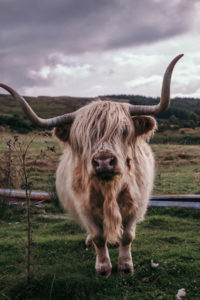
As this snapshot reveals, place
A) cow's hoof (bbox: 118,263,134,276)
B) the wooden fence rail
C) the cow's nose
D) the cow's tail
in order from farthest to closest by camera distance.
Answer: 1. the wooden fence rail
2. cow's hoof (bbox: 118,263,134,276)
3. the cow's tail
4. the cow's nose

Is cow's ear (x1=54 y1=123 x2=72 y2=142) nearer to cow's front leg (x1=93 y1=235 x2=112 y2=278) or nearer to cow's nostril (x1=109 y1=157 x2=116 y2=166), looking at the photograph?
cow's nostril (x1=109 y1=157 x2=116 y2=166)

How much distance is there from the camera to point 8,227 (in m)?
5.49

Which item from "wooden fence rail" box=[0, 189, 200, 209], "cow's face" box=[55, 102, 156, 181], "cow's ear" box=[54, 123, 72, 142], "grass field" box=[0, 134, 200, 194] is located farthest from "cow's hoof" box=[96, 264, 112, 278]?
"wooden fence rail" box=[0, 189, 200, 209]

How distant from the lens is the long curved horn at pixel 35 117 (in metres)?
3.07

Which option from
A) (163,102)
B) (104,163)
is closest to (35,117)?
(104,163)

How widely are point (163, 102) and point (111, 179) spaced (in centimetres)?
96

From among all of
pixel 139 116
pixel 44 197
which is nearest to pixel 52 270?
pixel 139 116

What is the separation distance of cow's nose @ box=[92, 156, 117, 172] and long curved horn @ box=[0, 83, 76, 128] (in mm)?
938

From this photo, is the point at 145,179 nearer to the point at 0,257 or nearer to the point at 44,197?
the point at 0,257

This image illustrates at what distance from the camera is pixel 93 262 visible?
3.96 metres

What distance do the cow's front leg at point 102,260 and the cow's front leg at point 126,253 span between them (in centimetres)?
15

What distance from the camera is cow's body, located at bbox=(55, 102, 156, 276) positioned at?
3.22 meters

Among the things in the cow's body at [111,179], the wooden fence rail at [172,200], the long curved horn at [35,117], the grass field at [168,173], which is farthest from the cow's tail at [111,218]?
the wooden fence rail at [172,200]

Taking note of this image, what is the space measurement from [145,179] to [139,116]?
84 cm
